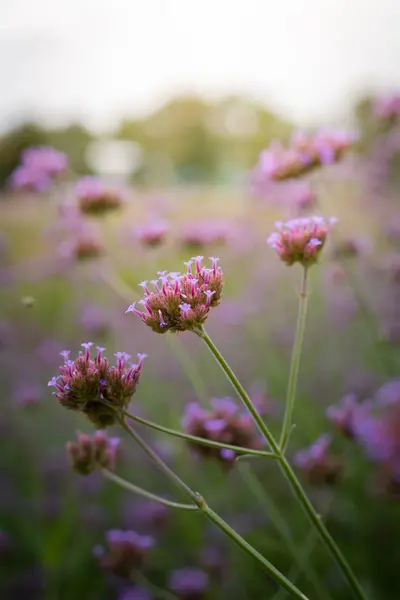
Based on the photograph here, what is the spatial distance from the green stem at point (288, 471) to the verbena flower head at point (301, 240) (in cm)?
44

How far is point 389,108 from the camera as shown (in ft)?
9.55

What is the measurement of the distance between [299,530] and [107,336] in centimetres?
159

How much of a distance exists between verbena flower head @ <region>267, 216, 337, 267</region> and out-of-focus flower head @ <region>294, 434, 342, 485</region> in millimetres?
874

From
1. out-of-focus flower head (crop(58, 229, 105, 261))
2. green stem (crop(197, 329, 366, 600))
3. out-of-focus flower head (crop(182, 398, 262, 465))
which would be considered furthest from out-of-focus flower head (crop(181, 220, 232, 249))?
green stem (crop(197, 329, 366, 600))

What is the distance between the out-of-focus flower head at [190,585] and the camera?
2354mm

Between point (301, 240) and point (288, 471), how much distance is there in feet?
2.14

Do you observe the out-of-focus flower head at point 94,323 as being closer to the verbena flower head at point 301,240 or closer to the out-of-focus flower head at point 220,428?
the out-of-focus flower head at point 220,428

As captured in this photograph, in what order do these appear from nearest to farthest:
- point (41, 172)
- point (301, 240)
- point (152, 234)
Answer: point (301, 240), point (152, 234), point (41, 172)

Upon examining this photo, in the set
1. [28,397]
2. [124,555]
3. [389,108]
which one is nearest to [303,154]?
[389,108]

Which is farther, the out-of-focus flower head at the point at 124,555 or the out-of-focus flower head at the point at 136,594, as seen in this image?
the out-of-focus flower head at the point at 136,594

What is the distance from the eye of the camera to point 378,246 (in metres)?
4.52

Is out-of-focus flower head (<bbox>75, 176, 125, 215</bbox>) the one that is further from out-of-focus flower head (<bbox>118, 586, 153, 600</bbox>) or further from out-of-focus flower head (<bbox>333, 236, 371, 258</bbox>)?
out-of-focus flower head (<bbox>118, 586, 153, 600</bbox>)

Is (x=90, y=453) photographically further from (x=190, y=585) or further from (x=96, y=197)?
(x=96, y=197)

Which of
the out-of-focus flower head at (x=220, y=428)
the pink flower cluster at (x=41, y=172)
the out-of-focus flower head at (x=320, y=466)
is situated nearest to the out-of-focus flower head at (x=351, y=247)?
the out-of-focus flower head at (x=320, y=466)
